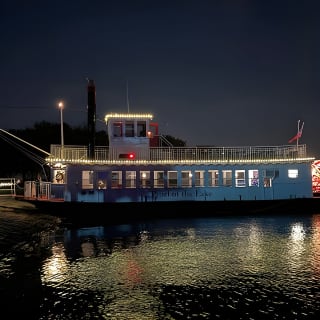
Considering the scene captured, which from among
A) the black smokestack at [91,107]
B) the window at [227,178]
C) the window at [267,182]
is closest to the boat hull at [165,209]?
the window at [267,182]

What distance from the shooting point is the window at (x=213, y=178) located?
2703 cm

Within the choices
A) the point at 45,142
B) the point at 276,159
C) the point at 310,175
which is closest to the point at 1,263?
the point at 276,159

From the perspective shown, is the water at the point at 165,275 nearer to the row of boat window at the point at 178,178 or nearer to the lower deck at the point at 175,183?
the lower deck at the point at 175,183

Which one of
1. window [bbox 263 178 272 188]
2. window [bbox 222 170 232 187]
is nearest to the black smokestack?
window [bbox 222 170 232 187]

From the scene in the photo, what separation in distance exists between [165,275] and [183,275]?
58 cm

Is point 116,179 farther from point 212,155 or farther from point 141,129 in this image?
point 212,155

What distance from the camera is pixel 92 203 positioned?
24219 mm

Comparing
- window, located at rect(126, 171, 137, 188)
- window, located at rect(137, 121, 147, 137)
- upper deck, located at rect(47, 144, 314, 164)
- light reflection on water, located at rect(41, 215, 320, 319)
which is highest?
window, located at rect(137, 121, 147, 137)

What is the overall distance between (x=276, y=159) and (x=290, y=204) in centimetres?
354

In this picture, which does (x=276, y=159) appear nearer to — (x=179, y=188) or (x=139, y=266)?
(x=179, y=188)

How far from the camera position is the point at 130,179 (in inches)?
1029

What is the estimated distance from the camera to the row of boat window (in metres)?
25.6

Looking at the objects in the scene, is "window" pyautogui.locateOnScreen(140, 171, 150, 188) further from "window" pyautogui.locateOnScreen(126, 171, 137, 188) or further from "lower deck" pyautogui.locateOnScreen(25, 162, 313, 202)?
"window" pyautogui.locateOnScreen(126, 171, 137, 188)

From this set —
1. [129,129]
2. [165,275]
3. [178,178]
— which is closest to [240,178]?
[178,178]
